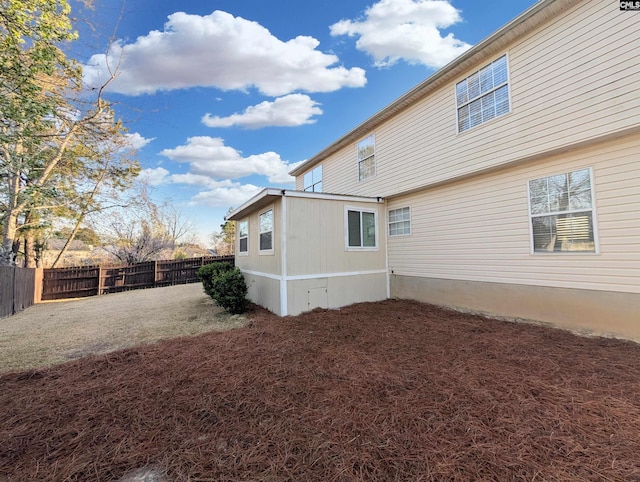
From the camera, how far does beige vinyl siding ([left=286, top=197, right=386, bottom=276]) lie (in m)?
6.61

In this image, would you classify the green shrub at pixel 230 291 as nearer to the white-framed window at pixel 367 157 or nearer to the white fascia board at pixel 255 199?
the white fascia board at pixel 255 199

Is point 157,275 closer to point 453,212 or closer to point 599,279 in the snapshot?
point 453,212

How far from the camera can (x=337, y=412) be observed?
2602mm

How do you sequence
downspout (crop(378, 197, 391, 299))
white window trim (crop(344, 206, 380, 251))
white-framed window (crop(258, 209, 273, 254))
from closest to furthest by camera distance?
white-framed window (crop(258, 209, 273, 254)) → white window trim (crop(344, 206, 380, 251)) → downspout (crop(378, 197, 391, 299))

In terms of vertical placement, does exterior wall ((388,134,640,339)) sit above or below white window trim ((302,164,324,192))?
below

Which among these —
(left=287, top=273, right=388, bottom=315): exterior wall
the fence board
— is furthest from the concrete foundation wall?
the fence board

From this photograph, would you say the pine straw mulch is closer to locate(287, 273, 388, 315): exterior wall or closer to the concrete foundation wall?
the concrete foundation wall

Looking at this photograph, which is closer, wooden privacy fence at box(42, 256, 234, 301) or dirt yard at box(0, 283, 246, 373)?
dirt yard at box(0, 283, 246, 373)

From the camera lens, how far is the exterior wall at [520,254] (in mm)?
4250

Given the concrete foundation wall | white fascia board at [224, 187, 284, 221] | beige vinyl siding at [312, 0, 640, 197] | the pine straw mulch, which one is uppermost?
beige vinyl siding at [312, 0, 640, 197]

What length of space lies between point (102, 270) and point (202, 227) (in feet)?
43.8

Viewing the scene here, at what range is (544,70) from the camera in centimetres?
498

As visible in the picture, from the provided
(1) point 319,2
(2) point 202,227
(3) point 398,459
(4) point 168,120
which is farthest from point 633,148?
(2) point 202,227

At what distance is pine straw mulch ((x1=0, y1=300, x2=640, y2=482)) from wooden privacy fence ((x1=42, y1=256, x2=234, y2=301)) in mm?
10313
